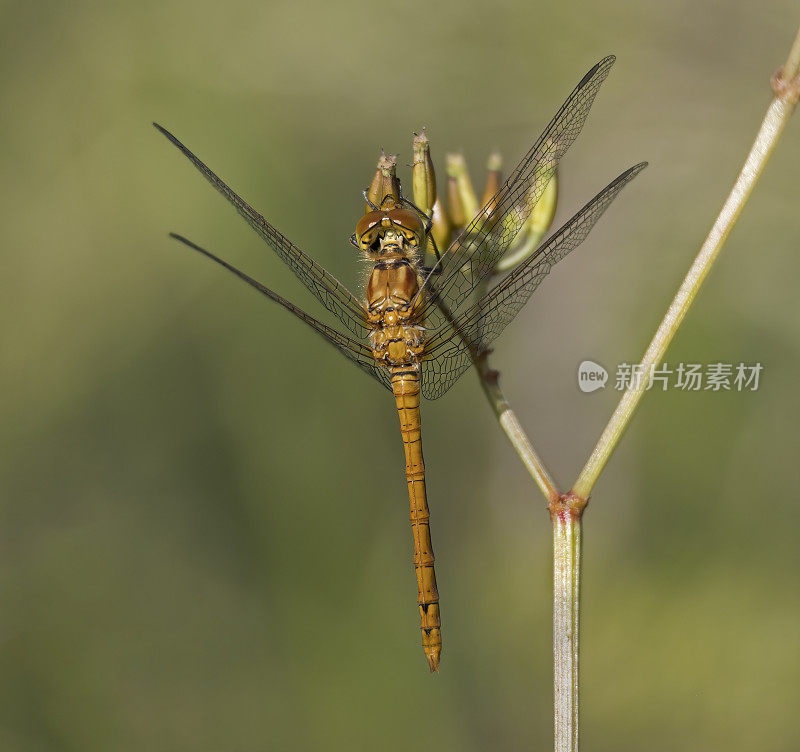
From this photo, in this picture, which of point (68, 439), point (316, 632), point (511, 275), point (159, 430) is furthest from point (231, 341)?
point (511, 275)

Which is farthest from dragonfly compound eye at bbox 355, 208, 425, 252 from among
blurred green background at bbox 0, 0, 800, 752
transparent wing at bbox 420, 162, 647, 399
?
blurred green background at bbox 0, 0, 800, 752

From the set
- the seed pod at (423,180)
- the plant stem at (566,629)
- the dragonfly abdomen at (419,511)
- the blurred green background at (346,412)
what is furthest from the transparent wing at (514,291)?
the blurred green background at (346,412)

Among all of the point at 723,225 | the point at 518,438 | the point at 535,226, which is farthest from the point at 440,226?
the point at 723,225

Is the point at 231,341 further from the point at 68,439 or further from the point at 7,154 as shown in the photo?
the point at 7,154

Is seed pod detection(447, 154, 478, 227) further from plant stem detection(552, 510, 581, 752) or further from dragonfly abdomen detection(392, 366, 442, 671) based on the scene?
plant stem detection(552, 510, 581, 752)

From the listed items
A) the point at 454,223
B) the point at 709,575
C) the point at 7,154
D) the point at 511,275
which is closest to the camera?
the point at 511,275

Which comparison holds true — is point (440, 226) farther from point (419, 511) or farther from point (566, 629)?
point (566, 629)
